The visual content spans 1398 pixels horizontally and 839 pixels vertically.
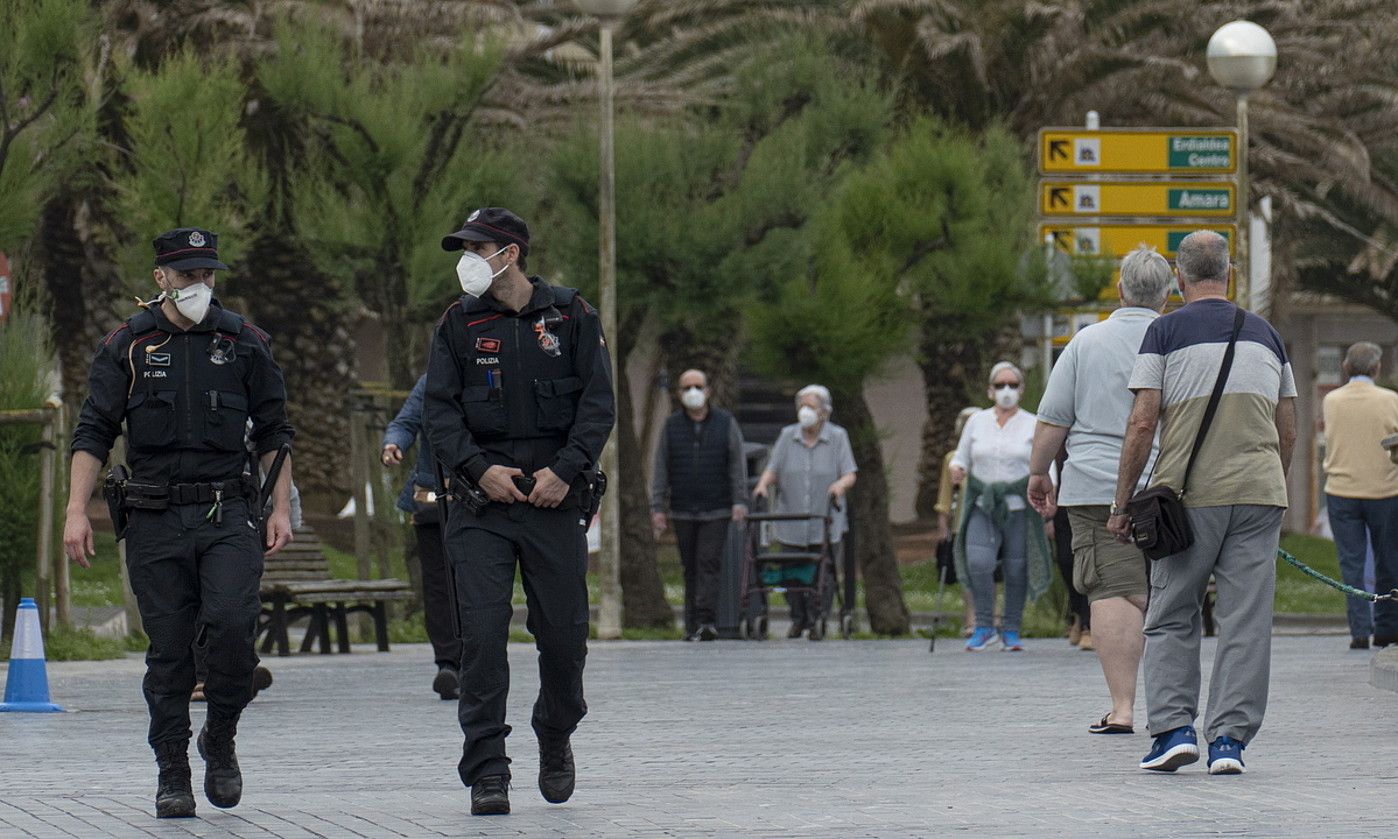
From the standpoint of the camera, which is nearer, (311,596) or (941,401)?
(311,596)

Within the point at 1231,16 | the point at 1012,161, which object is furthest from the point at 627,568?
the point at 1231,16

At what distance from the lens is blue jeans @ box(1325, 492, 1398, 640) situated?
16.0m

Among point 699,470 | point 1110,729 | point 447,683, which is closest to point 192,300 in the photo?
point 1110,729

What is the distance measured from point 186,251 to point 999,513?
9.51m

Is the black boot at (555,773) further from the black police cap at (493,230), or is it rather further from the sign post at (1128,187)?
the sign post at (1128,187)

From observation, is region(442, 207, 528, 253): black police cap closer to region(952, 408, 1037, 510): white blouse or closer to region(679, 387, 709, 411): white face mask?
region(952, 408, 1037, 510): white blouse

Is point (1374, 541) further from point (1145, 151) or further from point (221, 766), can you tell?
point (221, 766)

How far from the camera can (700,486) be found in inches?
731

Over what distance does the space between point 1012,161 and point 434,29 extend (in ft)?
23.2

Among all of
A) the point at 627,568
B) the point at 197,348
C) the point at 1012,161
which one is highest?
the point at 1012,161

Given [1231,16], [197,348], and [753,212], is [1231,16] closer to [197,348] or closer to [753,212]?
[753,212]

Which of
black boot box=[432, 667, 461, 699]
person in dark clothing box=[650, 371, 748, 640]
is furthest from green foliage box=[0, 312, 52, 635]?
person in dark clothing box=[650, 371, 748, 640]

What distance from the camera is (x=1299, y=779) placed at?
8.34m

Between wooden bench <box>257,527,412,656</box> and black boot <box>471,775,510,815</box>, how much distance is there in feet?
28.9
